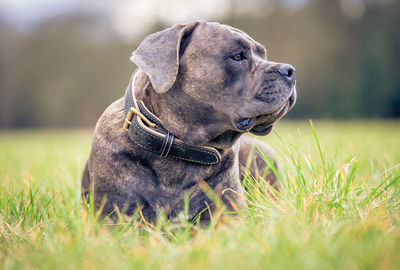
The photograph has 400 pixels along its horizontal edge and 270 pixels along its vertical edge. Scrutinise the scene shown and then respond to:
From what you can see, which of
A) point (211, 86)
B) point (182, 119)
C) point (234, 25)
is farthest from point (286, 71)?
point (234, 25)

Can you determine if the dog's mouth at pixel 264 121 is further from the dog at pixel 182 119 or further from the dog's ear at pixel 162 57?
the dog's ear at pixel 162 57

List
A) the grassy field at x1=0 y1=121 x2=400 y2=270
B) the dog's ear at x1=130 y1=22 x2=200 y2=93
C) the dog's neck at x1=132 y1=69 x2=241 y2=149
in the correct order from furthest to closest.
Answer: the dog's neck at x1=132 y1=69 x2=241 y2=149 < the dog's ear at x1=130 y1=22 x2=200 y2=93 < the grassy field at x1=0 y1=121 x2=400 y2=270

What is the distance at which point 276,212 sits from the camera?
1.93 m

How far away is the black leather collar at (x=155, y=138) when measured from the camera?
222 centimetres

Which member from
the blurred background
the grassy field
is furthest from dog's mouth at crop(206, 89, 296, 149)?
the blurred background

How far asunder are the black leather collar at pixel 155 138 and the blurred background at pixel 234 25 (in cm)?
1303

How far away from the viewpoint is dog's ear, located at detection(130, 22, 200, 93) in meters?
2.21

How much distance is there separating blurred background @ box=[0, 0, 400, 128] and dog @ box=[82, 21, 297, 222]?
12817 mm

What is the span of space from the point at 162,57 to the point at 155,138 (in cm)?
51

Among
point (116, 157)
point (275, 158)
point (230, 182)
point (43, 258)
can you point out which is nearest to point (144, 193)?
point (116, 157)

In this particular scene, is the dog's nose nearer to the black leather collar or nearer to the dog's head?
the dog's head

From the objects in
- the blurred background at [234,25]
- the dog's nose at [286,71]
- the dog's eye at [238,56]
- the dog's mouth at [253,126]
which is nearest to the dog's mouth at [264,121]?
the dog's mouth at [253,126]

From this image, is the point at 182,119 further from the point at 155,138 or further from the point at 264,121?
the point at 264,121

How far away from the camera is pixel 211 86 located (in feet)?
7.62
